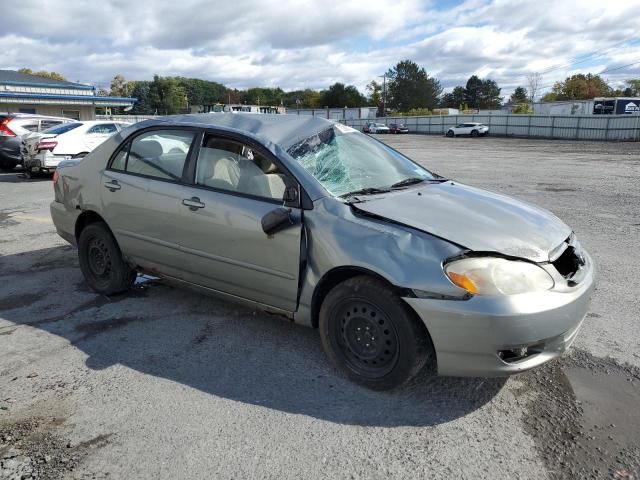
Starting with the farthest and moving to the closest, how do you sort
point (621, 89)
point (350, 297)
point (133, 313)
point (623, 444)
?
point (621, 89)
point (133, 313)
point (350, 297)
point (623, 444)

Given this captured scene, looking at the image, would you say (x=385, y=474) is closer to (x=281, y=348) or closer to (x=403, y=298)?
(x=403, y=298)

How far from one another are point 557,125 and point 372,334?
1719 inches

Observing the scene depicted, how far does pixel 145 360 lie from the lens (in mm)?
3574

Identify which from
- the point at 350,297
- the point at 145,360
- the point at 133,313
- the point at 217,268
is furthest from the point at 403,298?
the point at 133,313

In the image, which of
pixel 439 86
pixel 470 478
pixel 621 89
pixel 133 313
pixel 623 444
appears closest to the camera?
pixel 470 478

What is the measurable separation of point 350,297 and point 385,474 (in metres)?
1.01

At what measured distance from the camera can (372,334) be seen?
10.1 ft

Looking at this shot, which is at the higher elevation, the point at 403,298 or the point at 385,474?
the point at 403,298

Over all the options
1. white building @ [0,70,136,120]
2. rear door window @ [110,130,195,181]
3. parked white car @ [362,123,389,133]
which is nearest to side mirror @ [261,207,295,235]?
rear door window @ [110,130,195,181]

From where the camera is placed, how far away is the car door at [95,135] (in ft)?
45.5

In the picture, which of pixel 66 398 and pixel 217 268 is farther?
pixel 217 268

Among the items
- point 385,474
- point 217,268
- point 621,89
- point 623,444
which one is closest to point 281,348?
point 217,268

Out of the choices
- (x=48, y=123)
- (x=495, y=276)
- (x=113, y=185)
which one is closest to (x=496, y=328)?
(x=495, y=276)

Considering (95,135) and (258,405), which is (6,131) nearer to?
(95,135)
